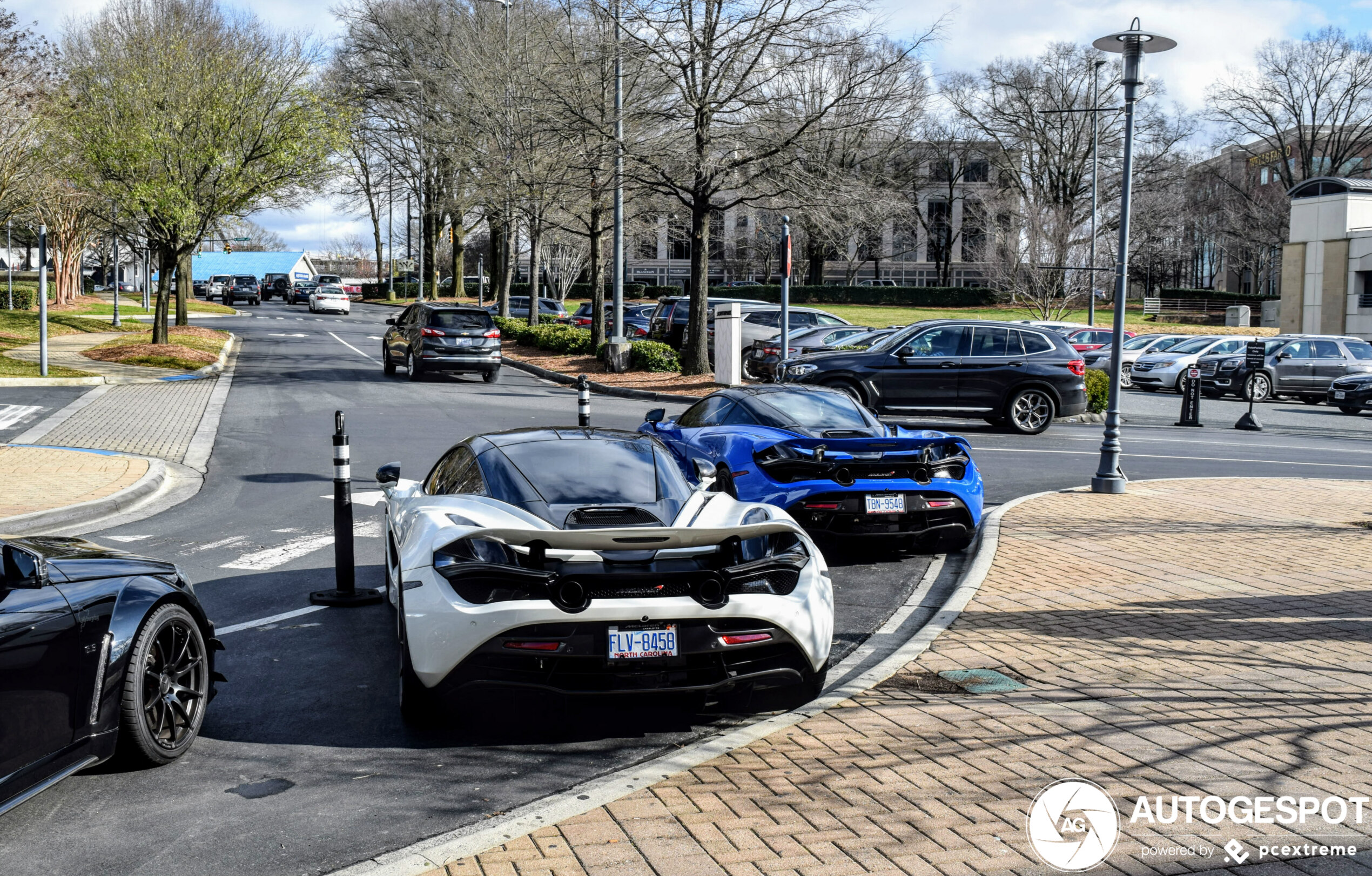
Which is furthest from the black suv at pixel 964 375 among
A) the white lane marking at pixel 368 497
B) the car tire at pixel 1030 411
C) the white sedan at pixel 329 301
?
the white sedan at pixel 329 301

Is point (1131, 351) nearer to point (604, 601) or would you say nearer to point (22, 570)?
point (604, 601)

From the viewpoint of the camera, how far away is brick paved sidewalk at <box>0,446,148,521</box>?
11.1m

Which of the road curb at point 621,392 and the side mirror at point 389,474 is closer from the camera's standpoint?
the side mirror at point 389,474

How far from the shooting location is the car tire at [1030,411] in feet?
64.0

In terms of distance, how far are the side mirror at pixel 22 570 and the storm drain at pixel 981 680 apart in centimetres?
418

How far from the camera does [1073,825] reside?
4215 millimetres

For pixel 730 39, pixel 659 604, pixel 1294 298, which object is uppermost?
pixel 730 39

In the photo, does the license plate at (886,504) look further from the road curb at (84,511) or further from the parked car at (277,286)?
the parked car at (277,286)

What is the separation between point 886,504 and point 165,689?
536 centimetres

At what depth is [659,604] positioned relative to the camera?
16.3ft

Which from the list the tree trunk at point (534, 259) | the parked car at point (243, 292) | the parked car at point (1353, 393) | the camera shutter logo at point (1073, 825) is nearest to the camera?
the camera shutter logo at point (1073, 825)

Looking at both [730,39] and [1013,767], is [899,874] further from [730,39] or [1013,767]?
[730,39]

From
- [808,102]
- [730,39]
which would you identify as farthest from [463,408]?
[808,102]

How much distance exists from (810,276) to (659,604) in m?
81.1
